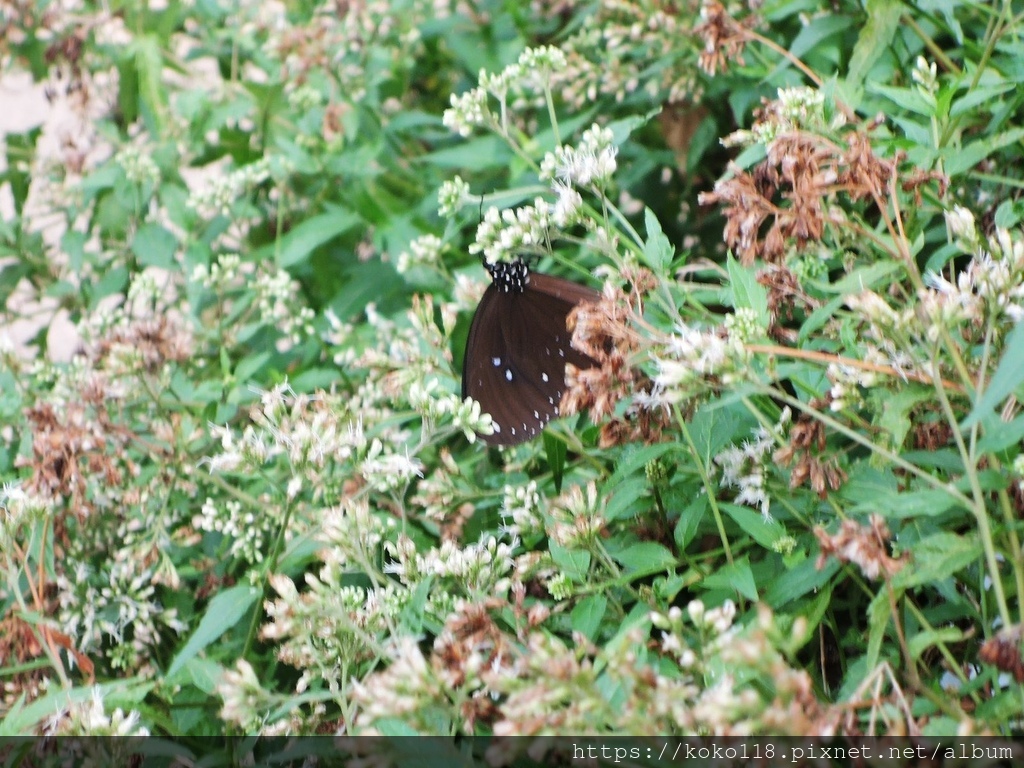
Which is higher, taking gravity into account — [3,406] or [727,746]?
[727,746]

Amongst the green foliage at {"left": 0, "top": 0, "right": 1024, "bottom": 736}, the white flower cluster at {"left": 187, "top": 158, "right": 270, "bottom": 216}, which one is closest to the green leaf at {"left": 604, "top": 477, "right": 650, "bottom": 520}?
the green foliage at {"left": 0, "top": 0, "right": 1024, "bottom": 736}

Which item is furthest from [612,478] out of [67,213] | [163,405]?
[67,213]

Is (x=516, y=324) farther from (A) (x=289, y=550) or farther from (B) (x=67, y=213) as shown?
(B) (x=67, y=213)

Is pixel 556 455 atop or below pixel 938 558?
below

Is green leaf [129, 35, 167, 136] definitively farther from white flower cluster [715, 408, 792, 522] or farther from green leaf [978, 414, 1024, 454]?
green leaf [978, 414, 1024, 454]

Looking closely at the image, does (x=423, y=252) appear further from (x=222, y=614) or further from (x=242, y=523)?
(x=222, y=614)

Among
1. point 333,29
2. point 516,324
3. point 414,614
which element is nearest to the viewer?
A: point 414,614

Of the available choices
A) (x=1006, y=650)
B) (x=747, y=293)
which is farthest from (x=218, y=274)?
(x=1006, y=650)
